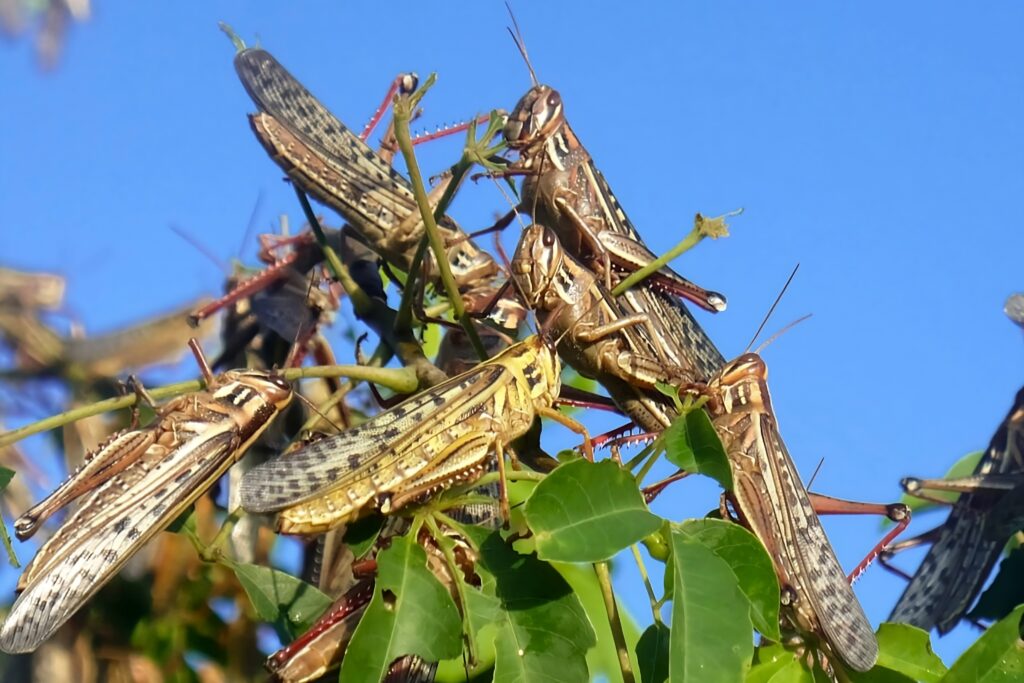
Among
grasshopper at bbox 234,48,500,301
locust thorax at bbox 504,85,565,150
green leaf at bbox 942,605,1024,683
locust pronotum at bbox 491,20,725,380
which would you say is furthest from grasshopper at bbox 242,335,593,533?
grasshopper at bbox 234,48,500,301

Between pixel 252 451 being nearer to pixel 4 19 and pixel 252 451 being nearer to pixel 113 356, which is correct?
pixel 113 356

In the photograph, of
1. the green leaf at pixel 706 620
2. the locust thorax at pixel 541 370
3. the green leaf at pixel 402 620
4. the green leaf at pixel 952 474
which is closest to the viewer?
the green leaf at pixel 706 620

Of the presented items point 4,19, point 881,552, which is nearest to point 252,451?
point 4,19

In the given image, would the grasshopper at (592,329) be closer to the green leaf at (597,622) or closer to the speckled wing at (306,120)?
the green leaf at (597,622)

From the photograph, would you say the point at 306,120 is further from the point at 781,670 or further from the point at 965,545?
the point at 781,670

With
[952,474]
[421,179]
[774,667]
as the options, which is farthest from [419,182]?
[952,474]

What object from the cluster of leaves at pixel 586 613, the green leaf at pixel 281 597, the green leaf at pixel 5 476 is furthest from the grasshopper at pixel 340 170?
the cluster of leaves at pixel 586 613
